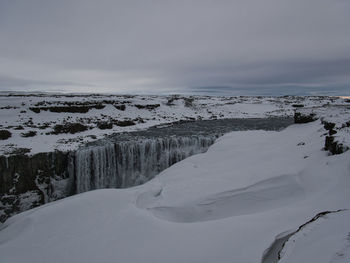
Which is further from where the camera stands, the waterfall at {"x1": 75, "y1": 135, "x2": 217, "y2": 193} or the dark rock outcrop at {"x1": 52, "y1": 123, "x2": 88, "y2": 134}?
the dark rock outcrop at {"x1": 52, "y1": 123, "x2": 88, "y2": 134}

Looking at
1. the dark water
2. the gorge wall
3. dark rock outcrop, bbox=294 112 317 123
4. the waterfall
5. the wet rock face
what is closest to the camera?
the wet rock face

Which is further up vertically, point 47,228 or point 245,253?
point 245,253

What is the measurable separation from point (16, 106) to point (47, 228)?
2499 centimetres

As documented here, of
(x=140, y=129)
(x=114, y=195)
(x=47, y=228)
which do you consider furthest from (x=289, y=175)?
(x=140, y=129)

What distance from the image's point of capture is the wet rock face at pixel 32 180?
1169cm

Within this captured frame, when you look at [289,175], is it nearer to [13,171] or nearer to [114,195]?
[114,195]

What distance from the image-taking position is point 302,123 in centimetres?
1546

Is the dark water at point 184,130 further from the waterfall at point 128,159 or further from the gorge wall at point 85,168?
the waterfall at point 128,159

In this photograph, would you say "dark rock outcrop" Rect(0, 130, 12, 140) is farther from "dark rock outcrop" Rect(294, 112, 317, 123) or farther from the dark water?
"dark rock outcrop" Rect(294, 112, 317, 123)

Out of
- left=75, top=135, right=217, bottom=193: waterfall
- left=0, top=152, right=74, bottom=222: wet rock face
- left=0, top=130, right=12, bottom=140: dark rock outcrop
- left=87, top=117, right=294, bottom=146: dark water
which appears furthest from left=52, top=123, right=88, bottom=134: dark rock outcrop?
left=0, top=152, right=74, bottom=222: wet rock face

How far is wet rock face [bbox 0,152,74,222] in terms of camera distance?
11688mm

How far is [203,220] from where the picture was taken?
5.44 m

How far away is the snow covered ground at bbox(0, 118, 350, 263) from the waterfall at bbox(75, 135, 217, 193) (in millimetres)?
7730

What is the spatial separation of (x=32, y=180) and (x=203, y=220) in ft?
37.2
